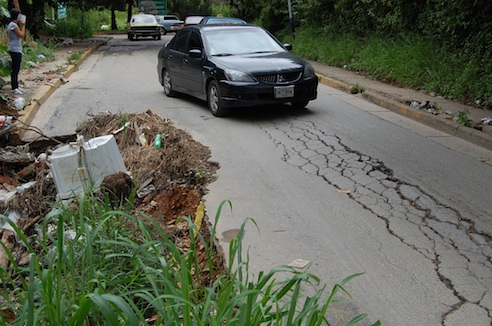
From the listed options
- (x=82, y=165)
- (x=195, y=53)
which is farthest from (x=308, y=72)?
(x=82, y=165)

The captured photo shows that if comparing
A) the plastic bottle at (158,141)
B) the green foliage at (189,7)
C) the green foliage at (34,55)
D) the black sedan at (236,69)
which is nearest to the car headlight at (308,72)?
the black sedan at (236,69)

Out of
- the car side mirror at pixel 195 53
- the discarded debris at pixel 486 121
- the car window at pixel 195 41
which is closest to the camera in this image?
the discarded debris at pixel 486 121

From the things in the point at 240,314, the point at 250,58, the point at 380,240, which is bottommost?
the point at 380,240

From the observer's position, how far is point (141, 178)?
22.3 feet

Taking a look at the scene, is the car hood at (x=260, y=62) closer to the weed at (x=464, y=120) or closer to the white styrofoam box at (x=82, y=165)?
the weed at (x=464, y=120)

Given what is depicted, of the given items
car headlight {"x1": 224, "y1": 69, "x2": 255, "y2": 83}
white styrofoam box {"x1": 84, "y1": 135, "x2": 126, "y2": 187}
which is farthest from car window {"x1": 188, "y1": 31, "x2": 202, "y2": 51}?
white styrofoam box {"x1": 84, "y1": 135, "x2": 126, "y2": 187}

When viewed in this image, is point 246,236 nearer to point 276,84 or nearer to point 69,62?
point 276,84

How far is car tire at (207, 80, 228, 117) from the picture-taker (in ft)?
33.7

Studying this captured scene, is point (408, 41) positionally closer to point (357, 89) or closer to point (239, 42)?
point (357, 89)

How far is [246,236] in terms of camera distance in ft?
17.0

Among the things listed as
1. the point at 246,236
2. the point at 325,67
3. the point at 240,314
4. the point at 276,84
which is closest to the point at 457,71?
the point at 276,84

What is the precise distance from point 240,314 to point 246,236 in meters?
2.34

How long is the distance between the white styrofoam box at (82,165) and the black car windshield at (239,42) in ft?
16.2

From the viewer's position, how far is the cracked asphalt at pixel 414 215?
4.27 metres
